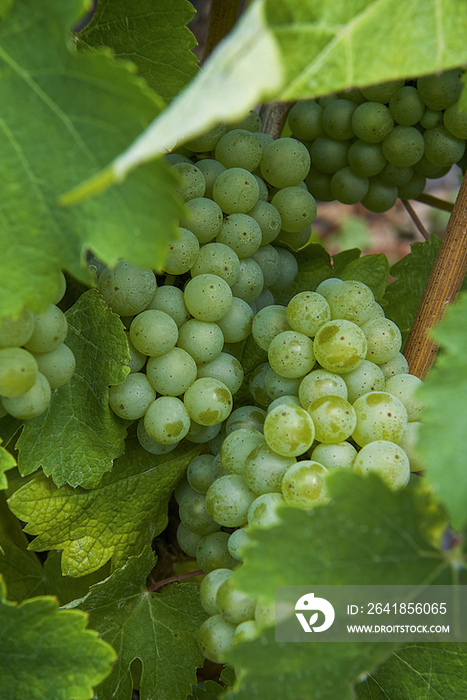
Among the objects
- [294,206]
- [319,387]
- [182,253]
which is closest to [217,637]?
[319,387]

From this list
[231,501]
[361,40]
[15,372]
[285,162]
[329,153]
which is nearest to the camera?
[361,40]

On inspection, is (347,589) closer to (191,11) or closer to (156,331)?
(156,331)

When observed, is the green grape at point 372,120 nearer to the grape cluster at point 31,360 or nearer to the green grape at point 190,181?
the green grape at point 190,181

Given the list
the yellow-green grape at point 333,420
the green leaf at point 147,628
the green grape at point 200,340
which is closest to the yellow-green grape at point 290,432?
the yellow-green grape at point 333,420

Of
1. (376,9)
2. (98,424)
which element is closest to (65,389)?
(98,424)

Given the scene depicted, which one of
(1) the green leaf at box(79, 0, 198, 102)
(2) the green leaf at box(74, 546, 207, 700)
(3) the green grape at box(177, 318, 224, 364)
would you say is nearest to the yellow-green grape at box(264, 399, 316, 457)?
(3) the green grape at box(177, 318, 224, 364)

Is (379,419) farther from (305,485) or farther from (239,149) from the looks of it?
(239,149)

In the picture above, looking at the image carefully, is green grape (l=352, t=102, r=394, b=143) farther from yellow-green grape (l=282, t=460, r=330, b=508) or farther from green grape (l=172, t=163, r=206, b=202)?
yellow-green grape (l=282, t=460, r=330, b=508)
